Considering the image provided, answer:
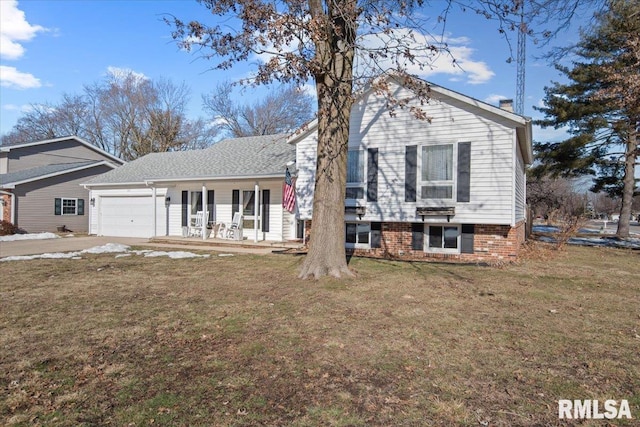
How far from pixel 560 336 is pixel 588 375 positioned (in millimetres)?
1116

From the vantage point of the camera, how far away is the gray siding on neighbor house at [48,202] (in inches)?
804

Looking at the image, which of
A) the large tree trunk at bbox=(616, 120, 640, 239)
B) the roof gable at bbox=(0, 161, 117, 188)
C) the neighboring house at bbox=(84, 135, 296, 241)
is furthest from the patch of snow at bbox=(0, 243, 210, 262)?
the large tree trunk at bbox=(616, 120, 640, 239)

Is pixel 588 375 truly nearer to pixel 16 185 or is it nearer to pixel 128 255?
pixel 128 255

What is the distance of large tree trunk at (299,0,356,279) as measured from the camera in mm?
7742

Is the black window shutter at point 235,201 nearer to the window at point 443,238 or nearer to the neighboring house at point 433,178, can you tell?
the neighboring house at point 433,178

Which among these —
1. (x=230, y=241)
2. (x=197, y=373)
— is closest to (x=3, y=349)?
(x=197, y=373)

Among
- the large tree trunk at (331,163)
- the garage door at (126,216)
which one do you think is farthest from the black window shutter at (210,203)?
the large tree trunk at (331,163)

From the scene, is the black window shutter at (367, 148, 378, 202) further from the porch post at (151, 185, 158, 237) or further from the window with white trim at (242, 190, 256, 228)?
the porch post at (151, 185, 158, 237)

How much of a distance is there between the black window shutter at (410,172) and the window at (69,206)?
2002 cm

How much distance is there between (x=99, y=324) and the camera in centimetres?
504

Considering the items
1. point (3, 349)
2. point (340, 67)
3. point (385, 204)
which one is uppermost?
point (340, 67)

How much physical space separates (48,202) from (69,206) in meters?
1.11

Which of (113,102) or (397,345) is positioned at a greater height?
(113,102)

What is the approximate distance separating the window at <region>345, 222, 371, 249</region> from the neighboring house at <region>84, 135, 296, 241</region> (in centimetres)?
340
